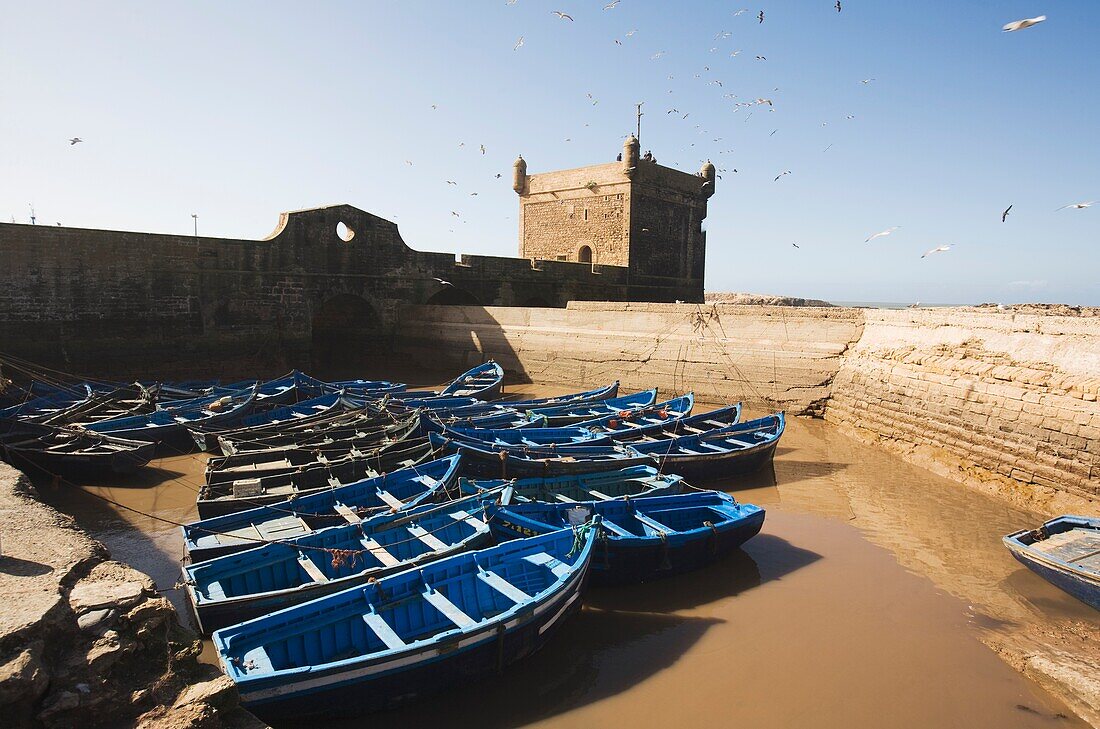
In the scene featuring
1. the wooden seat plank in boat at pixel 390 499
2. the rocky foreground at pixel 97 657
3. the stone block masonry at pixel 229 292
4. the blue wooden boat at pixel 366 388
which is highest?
the stone block masonry at pixel 229 292

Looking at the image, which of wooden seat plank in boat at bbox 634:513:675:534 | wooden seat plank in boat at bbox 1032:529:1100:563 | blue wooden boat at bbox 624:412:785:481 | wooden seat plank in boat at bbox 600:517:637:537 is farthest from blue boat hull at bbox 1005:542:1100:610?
wooden seat plank in boat at bbox 600:517:637:537

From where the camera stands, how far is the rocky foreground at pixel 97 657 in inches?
116

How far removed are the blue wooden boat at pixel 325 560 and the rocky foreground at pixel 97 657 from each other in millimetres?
1512

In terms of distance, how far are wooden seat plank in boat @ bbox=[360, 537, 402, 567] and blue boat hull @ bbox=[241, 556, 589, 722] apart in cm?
133

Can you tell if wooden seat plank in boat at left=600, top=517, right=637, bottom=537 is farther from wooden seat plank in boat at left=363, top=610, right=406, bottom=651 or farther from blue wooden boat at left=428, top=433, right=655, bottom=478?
wooden seat plank in boat at left=363, top=610, right=406, bottom=651

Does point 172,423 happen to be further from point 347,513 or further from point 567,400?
point 567,400

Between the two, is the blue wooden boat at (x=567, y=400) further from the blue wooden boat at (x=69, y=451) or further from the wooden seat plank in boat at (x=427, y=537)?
the blue wooden boat at (x=69, y=451)

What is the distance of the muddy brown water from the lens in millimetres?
5219

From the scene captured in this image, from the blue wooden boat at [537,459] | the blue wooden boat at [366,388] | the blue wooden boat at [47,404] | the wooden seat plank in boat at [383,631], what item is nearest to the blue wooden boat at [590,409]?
the blue wooden boat at [537,459]

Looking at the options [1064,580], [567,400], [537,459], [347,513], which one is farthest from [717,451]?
[347,513]

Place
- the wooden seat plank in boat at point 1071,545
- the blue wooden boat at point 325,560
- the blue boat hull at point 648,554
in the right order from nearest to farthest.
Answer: the blue wooden boat at point 325,560 → the blue boat hull at point 648,554 → the wooden seat plank in boat at point 1071,545

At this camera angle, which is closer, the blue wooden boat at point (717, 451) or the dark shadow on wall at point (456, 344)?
the blue wooden boat at point (717, 451)

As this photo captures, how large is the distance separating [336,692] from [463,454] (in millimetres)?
5102

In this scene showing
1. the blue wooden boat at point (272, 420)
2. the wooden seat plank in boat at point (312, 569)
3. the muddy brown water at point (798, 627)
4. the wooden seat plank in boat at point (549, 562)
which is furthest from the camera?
the blue wooden boat at point (272, 420)
